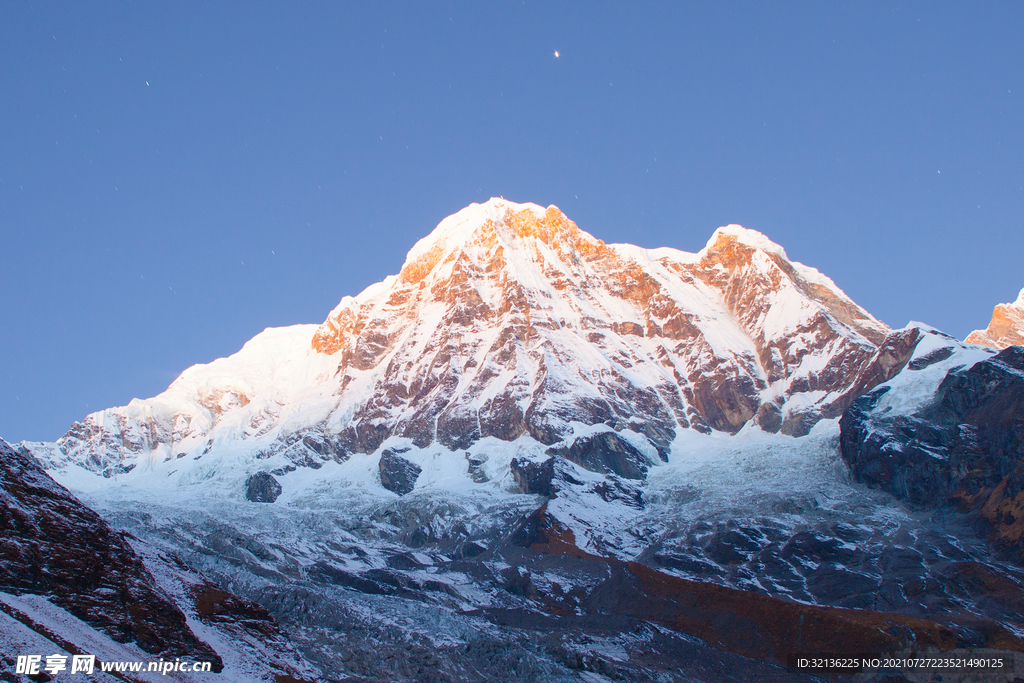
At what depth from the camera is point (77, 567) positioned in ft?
269

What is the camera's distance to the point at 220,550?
196 metres

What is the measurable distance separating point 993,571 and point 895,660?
39116 millimetres

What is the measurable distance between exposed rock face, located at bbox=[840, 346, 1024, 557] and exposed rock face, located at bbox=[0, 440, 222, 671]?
150867 mm

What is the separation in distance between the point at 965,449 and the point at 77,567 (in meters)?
172

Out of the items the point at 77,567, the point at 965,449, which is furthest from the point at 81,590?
the point at 965,449

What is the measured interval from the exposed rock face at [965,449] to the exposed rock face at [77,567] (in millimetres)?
150867

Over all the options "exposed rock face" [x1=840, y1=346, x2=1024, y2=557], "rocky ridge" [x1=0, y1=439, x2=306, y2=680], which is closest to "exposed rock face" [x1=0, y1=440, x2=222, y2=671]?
"rocky ridge" [x1=0, y1=439, x2=306, y2=680]

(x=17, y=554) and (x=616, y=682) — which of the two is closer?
(x=17, y=554)

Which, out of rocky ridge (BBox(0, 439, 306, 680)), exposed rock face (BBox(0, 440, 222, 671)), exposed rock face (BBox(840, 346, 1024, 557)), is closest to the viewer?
rocky ridge (BBox(0, 439, 306, 680))

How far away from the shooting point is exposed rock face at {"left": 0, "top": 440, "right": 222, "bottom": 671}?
77.5 m

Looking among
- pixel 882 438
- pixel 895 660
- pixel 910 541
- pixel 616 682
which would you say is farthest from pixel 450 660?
pixel 882 438

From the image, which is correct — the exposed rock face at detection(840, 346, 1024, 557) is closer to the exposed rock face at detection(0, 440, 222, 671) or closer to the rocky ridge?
the rocky ridge

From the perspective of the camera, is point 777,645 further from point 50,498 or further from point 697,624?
point 50,498

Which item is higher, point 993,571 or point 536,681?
point 993,571
